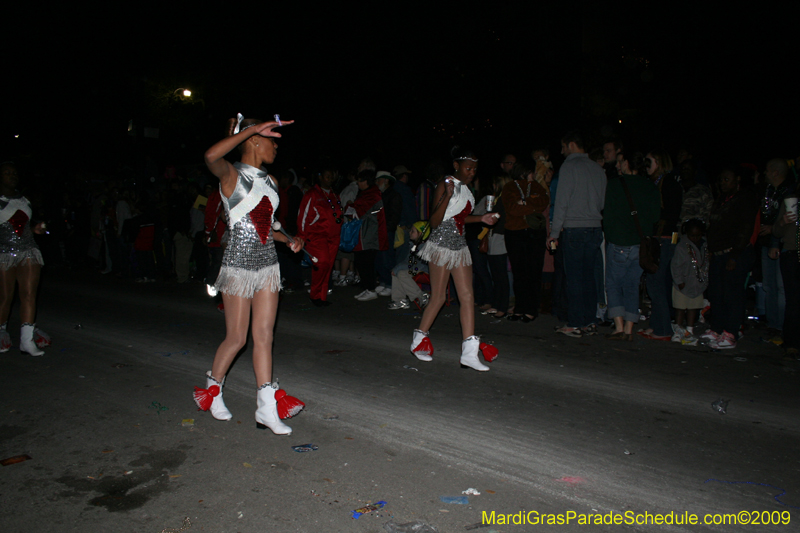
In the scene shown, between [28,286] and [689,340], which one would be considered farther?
[689,340]

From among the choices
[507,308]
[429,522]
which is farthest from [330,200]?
[429,522]

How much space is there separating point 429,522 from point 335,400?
6.91 ft

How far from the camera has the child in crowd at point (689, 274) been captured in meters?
7.30

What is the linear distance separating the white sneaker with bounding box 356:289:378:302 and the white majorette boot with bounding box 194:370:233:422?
5772 millimetres

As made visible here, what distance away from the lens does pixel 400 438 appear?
4242 millimetres

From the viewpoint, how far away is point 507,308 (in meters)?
8.85

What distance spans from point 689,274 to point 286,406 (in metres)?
5.48

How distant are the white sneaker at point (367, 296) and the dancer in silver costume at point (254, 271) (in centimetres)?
590

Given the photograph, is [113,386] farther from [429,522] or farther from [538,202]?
[538,202]

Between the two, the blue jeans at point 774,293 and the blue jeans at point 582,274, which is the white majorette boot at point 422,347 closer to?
the blue jeans at point 582,274

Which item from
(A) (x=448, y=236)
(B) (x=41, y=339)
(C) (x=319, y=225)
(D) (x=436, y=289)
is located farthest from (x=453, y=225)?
(B) (x=41, y=339)

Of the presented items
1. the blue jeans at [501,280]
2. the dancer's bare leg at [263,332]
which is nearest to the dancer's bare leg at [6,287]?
the dancer's bare leg at [263,332]

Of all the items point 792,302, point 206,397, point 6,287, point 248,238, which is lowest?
point 206,397

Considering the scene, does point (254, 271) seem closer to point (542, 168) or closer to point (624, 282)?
point (624, 282)
